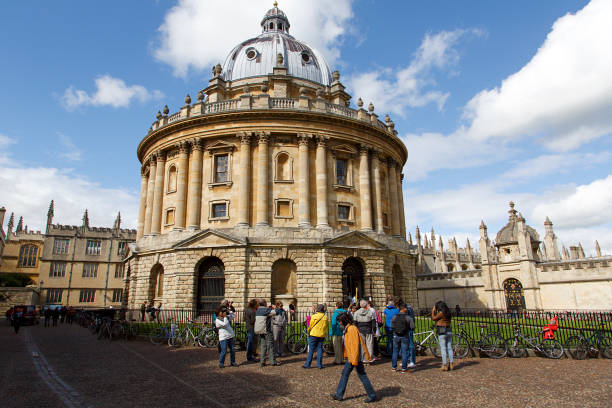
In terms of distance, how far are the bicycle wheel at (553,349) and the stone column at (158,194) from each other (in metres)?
26.0

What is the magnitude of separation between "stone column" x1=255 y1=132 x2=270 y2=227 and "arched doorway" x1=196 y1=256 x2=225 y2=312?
4016 millimetres

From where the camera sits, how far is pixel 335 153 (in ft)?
98.0

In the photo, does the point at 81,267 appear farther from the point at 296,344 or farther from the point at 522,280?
the point at 522,280

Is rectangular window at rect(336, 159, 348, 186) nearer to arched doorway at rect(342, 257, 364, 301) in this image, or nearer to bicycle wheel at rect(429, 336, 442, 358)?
arched doorway at rect(342, 257, 364, 301)

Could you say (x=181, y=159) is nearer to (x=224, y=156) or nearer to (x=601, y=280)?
(x=224, y=156)

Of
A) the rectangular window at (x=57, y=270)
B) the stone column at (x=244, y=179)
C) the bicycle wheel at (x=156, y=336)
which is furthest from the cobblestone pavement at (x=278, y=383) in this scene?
the rectangular window at (x=57, y=270)

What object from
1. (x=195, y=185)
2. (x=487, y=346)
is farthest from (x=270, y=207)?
(x=487, y=346)

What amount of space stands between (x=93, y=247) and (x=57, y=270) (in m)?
5.65

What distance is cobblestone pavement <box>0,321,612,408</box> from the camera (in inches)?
319

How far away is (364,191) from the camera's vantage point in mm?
29984

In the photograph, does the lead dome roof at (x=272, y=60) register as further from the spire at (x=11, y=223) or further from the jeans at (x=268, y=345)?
the spire at (x=11, y=223)

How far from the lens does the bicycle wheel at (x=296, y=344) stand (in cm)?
1441

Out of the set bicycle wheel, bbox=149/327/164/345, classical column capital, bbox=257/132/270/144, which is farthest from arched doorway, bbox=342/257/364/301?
bicycle wheel, bbox=149/327/164/345

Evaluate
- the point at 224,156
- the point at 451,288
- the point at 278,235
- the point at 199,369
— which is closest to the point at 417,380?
the point at 199,369
